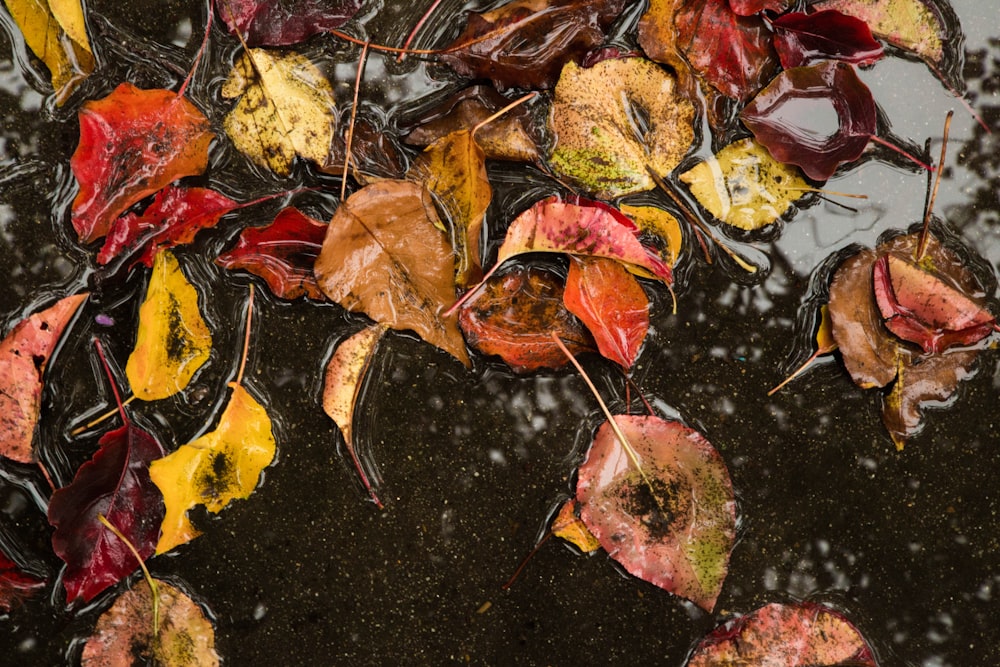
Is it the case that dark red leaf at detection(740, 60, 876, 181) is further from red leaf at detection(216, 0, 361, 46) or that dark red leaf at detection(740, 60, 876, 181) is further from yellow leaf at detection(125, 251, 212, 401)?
yellow leaf at detection(125, 251, 212, 401)

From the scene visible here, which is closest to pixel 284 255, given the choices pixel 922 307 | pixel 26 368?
pixel 26 368

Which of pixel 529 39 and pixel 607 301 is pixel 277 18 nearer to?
pixel 529 39

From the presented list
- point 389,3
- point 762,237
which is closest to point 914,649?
point 762,237

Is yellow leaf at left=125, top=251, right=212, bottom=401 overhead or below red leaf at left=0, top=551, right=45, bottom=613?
overhead

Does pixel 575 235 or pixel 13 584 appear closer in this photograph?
pixel 575 235

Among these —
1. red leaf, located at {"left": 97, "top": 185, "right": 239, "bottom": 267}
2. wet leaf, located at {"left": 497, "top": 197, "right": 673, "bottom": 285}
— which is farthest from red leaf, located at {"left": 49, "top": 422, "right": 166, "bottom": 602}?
wet leaf, located at {"left": 497, "top": 197, "right": 673, "bottom": 285}

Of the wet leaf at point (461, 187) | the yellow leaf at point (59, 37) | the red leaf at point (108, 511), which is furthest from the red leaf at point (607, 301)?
the yellow leaf at point (59, 37)

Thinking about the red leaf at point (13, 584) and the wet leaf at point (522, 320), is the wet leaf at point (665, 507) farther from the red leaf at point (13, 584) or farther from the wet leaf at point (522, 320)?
the red leaf at point (13, 584)
